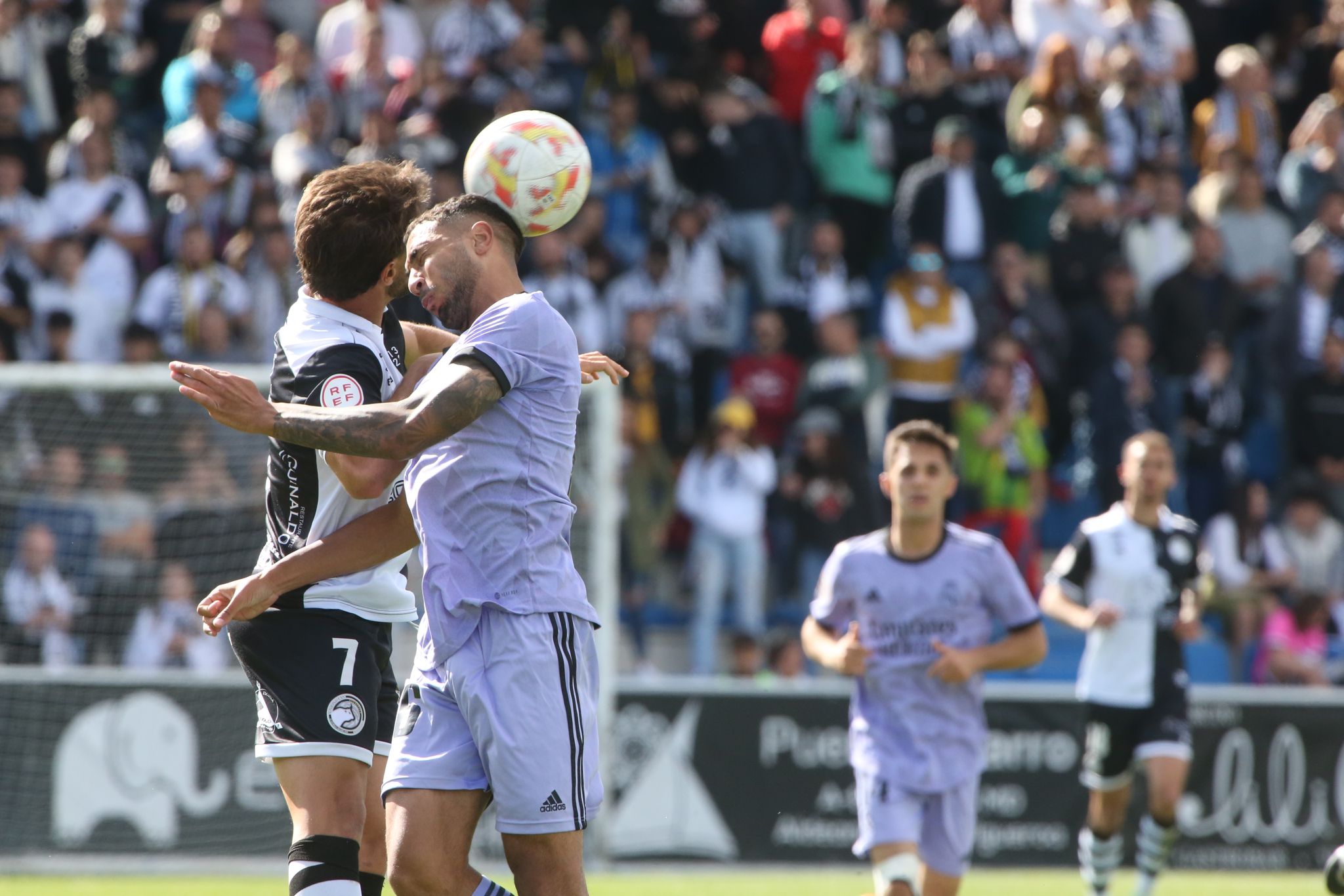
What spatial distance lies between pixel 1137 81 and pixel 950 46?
1.84 meters

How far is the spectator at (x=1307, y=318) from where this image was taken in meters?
14.7

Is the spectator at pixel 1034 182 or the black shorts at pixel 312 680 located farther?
the spectator at pixel 1034 182

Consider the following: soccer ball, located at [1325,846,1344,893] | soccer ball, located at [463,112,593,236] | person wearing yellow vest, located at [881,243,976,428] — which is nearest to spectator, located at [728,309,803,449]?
person wearing yellow vest, located at [881,243,976,428]

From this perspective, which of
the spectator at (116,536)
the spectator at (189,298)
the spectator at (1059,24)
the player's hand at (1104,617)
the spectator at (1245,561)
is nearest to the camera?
the player's hand at (1104,617)

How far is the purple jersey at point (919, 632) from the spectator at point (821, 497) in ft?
19.5

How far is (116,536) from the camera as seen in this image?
1087 cm

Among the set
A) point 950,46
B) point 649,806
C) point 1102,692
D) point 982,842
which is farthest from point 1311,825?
point 950,46

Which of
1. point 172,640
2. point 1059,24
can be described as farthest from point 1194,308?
point 172,640

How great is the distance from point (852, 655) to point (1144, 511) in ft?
11.4

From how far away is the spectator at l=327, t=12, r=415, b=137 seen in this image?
1386cm

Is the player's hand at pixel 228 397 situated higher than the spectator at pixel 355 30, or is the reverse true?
the spectator at pixel 355 30

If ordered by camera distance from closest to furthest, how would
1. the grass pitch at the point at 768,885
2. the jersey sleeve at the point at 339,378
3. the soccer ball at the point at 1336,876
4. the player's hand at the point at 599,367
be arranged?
the jersey sleeve at the point at 339,378, the player's hand at the point at 599,367, the soccer ball at the point at 1336,876, the grass pitch at the point at 768,885

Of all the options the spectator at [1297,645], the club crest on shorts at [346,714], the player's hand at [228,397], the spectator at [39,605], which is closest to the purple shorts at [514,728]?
the club crest on shorts at [346,714]

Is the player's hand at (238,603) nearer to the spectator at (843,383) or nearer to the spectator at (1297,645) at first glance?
the spectator at (843,383)
